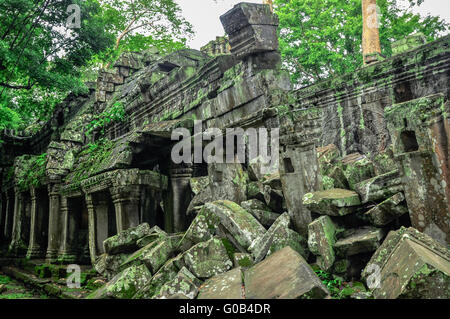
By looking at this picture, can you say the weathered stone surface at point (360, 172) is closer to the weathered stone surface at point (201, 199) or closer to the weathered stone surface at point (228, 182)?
the weathered stone surface at point (228, 182)

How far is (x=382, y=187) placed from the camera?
242 centimetres

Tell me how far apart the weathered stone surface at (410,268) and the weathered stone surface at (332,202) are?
1.25 feet

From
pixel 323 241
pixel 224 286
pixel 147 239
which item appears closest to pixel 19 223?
pixel 147 239

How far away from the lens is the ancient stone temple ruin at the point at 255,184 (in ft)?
6.97

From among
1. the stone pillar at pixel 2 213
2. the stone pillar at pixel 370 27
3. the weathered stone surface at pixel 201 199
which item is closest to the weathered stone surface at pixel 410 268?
the weathered stone surface at pixel 201 199

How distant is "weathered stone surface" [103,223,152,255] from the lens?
12.8 feet

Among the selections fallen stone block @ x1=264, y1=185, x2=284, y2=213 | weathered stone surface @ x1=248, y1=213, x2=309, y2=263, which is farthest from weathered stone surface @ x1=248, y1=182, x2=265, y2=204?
weathered stone surface @ x1=248, y1=213, x2=309, y2=263

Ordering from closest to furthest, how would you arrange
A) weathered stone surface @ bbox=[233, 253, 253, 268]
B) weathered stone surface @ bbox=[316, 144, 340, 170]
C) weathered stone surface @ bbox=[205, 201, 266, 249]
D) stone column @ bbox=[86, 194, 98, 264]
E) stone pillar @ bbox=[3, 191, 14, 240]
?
weathered stone surface @ bbox=[233, 253, 253, 268], weathered stone surface @ bbox=[205, 201, 266, 249], weathered stone surface @ bbox=[316, 144, 340, 170], stone column @ bbox=[86, 194, 98, 264], stone pillar @ bbox=[3, 191, 14, 240]

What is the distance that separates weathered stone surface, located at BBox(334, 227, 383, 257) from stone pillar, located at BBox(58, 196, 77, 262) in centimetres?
572

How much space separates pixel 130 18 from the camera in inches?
829

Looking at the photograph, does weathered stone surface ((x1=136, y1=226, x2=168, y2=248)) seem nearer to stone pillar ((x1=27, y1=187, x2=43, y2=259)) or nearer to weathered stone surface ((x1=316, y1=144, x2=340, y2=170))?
weathered stone surface ((x1=316, y1=144, x2=340, y2=170))

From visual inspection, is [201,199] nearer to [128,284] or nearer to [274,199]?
[274,199]

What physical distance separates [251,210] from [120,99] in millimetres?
5705
